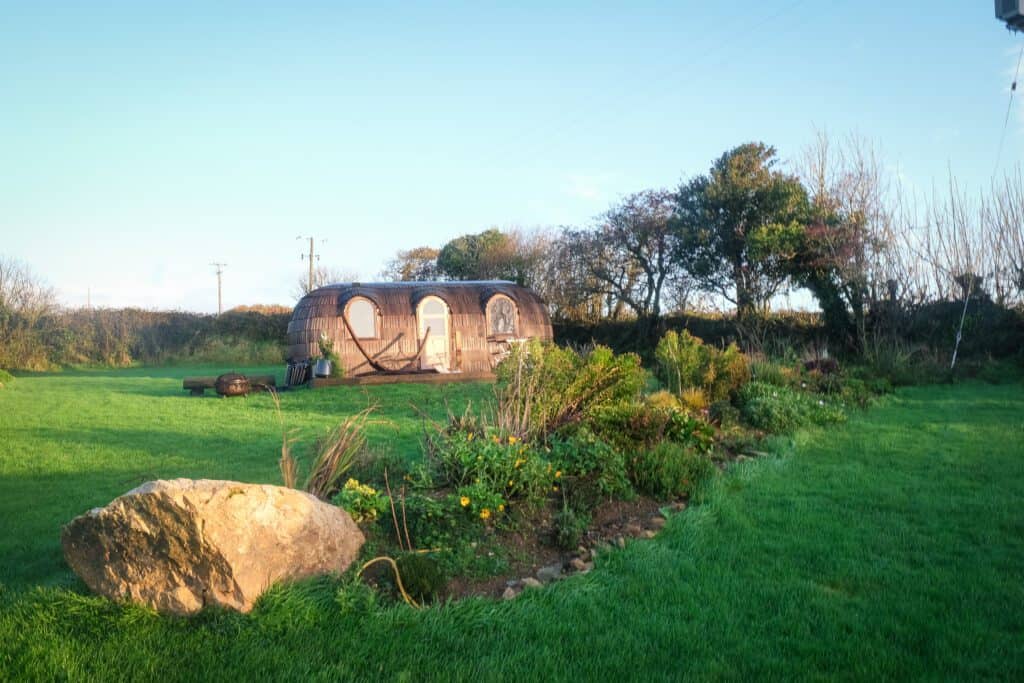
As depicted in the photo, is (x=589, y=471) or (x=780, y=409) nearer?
(x=589, y=471)

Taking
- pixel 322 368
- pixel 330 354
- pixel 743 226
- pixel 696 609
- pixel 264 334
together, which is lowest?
pixel 696 609

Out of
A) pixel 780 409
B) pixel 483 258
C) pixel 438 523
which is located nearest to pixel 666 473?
pixel 438 523

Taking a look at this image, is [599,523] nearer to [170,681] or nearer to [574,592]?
[574,592]

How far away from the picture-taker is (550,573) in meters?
4.88

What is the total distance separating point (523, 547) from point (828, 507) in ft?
8.90

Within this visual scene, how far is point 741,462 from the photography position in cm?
795

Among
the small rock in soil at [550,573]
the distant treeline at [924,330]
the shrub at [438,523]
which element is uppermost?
the distant treeline at [924,330]

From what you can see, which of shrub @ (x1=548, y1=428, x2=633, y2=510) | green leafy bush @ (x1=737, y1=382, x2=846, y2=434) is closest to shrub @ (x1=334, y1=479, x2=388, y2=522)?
shrub @ (x1=548, y1=428, x2=633, y2=510)

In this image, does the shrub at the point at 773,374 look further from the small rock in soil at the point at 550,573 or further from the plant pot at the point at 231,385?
the plant pot at the point at 231,385

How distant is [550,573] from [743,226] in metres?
19.4

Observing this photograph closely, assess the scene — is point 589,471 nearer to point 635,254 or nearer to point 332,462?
point 332,462

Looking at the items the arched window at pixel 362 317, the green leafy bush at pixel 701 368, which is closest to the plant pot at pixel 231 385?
the arched window at pixel 362 317

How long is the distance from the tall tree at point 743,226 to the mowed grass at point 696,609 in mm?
14353

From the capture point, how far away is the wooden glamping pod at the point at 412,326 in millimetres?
20125
